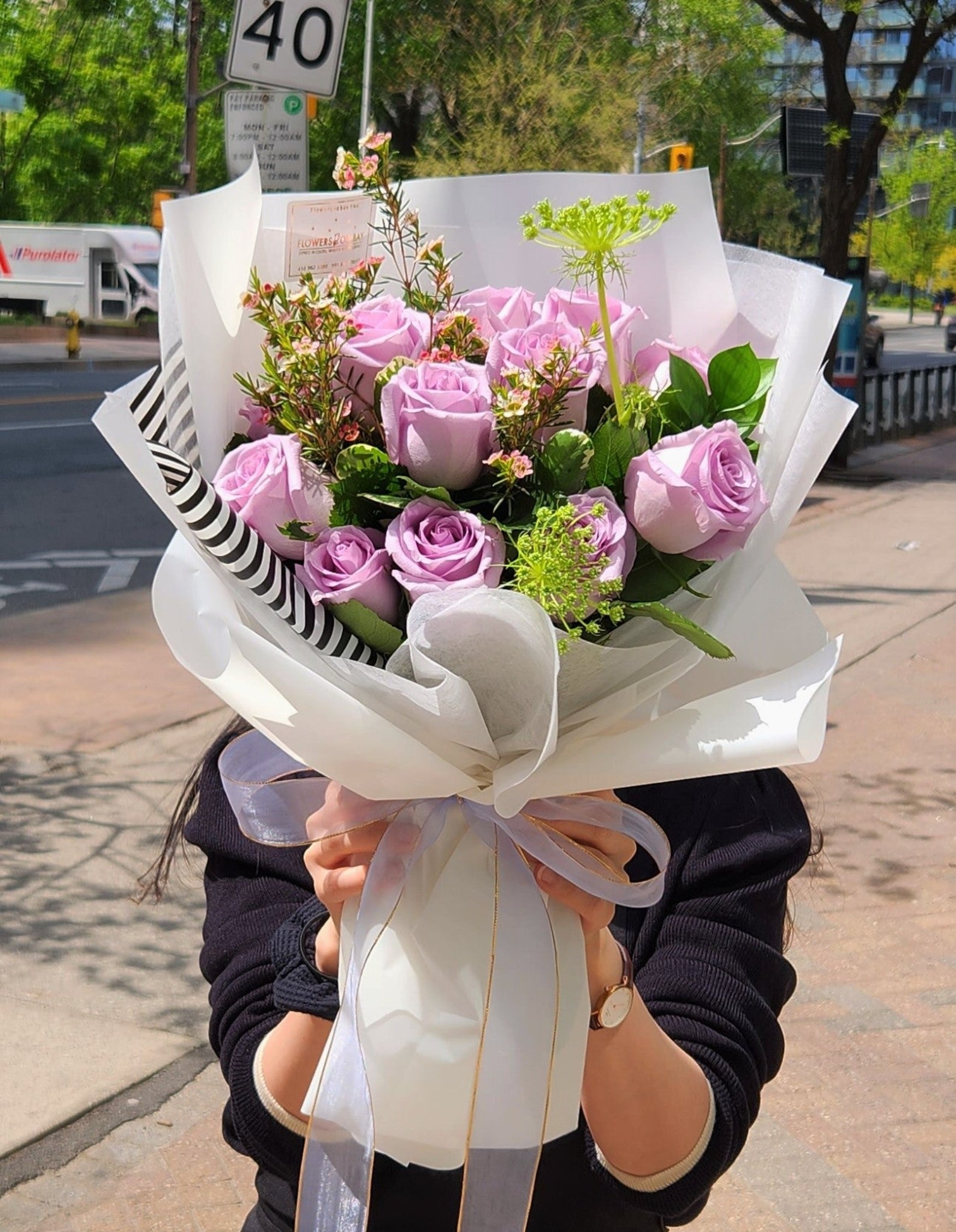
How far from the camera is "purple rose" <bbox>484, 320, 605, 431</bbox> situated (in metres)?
1.31

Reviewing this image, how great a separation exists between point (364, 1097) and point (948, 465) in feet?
54.5

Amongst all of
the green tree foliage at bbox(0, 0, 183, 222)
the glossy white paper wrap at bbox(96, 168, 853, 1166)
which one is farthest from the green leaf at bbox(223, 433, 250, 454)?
the green tree foliage at bbox(0, 0, 183, 222)

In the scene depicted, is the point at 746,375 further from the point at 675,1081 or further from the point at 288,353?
the point at 675,1081

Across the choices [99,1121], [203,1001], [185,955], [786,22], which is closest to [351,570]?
[99,1121]

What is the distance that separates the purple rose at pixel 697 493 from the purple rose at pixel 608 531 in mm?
23

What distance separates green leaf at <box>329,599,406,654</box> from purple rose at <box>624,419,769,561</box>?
0.77 feet

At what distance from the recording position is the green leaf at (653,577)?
4.33 feet

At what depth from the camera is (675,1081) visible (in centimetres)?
151

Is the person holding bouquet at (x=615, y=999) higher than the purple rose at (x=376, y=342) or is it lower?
lower

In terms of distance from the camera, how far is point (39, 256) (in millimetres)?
33562

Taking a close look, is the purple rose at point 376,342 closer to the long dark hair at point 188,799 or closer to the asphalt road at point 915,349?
the long dark hair at point 188,799

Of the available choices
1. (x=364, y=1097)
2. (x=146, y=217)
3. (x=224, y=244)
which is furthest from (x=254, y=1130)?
(x=146, y=217)

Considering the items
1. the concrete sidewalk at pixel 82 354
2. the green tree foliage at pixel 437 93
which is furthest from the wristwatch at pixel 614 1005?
the concrete sidewalk at pixel 82 354

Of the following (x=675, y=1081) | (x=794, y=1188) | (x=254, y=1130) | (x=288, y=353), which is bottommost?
(x=794, y=1188)
